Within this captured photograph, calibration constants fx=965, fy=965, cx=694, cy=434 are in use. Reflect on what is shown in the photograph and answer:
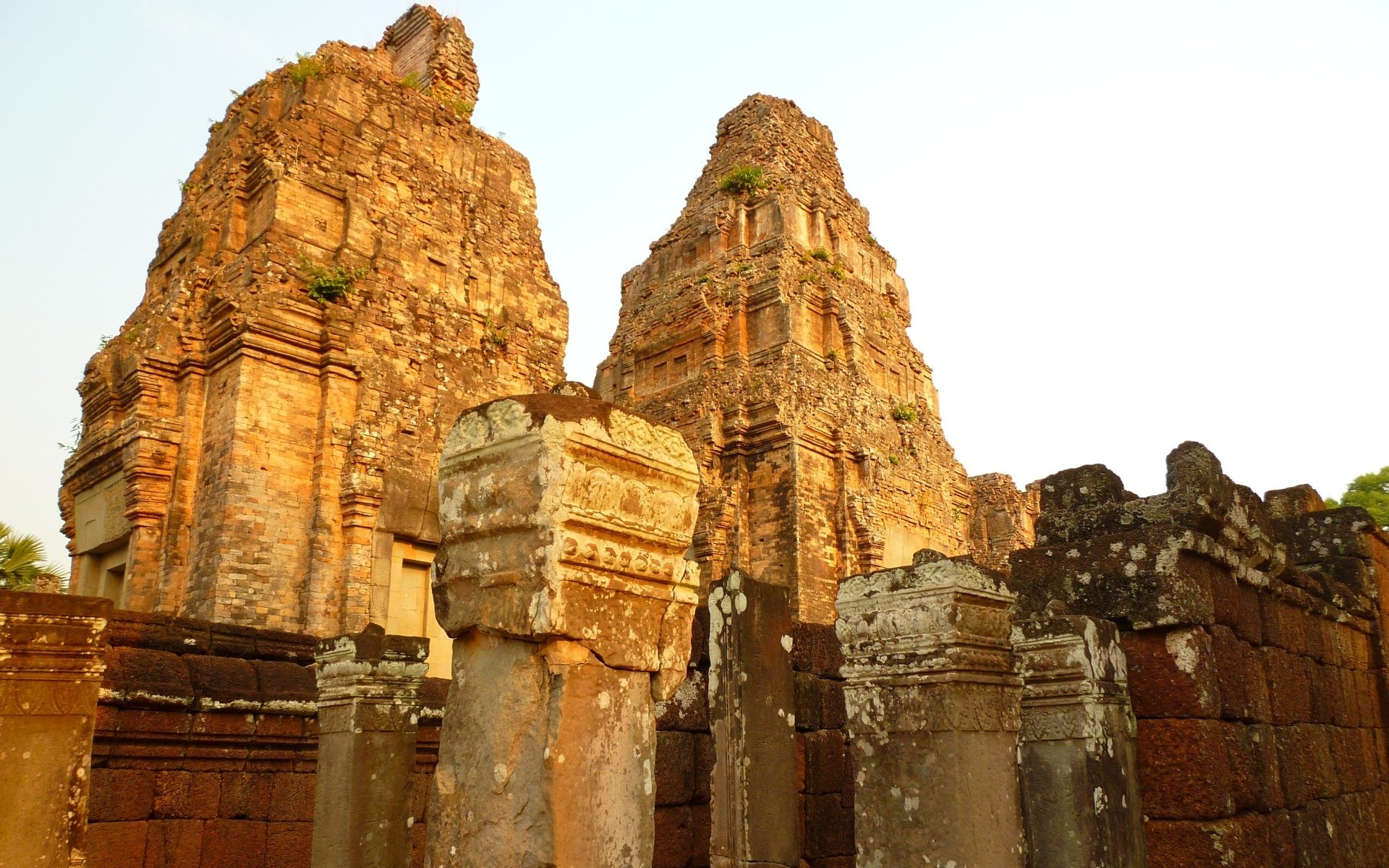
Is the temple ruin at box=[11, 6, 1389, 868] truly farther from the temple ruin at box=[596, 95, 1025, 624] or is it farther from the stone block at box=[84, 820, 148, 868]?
the temple ruin at box=[596, 95, 1025, 624]

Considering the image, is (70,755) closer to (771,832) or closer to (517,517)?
(517,517)

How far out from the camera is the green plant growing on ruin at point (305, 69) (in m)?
15.0

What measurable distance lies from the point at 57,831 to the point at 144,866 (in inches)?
85.2

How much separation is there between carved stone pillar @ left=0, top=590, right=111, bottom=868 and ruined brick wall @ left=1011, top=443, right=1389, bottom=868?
4825mm

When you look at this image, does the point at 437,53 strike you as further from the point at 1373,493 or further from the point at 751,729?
the point at 1373,493

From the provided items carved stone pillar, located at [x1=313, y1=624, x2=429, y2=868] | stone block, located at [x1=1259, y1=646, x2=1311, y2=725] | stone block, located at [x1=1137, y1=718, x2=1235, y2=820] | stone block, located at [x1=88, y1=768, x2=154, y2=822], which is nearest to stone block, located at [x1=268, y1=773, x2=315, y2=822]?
stone block, located at [x1=88, y1=768, x2=154, y2=822]

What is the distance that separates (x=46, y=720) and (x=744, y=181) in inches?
922

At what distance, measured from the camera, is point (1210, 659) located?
4.71 m

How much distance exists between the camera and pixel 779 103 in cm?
2780

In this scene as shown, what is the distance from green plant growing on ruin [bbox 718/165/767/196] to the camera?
2595 cm

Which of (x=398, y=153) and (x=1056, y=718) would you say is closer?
(x=1056, y=718)

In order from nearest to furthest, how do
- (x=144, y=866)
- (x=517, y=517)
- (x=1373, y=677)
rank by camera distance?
1. (x=517, y=517)
2. (x=144, y=866)
3. (x=1373, y=677)

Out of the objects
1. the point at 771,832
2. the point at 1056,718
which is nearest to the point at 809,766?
the point at 771,832

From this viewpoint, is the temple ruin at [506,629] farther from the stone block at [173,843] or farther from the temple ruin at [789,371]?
the temple ruin at [789,371]
